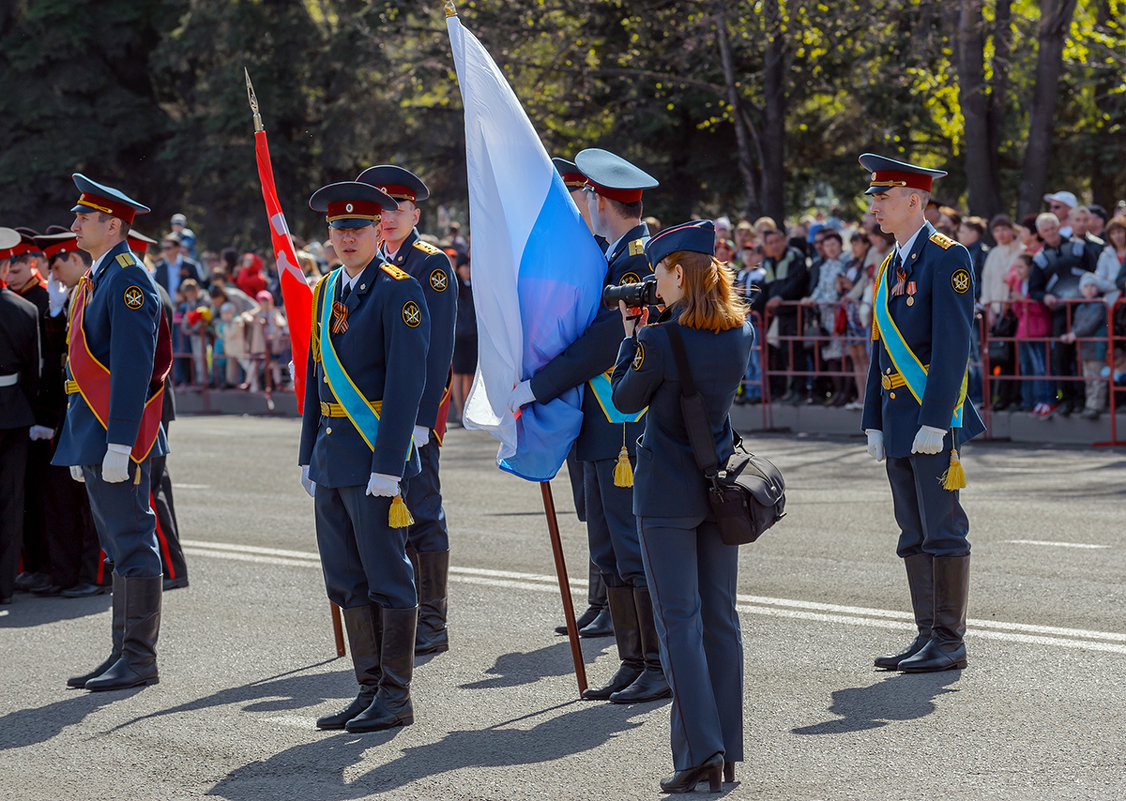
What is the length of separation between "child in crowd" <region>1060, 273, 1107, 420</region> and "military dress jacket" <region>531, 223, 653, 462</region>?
347 inches

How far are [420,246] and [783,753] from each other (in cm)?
312

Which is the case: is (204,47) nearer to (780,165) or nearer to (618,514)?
(780,165)

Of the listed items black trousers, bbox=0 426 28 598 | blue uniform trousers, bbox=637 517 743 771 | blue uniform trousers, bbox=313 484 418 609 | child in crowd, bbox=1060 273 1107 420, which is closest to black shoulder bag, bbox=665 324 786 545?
blue uniform trousers, bbox=637 517 743 771

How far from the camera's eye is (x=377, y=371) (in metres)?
6.21

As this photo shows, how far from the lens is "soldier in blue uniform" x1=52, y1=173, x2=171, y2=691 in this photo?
698 cm

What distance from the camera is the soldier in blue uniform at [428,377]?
734cm

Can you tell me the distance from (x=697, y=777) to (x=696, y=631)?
48cm

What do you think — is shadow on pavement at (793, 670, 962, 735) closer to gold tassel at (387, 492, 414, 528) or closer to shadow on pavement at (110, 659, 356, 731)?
gold tassel at (387, 492, 414, 528)

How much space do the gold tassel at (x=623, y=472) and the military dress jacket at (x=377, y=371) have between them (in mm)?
813

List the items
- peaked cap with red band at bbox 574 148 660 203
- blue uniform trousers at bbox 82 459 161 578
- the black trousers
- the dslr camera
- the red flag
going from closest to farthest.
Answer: the dslr camera → peaked cap with red band at bbox 574 148 660 203 → blue uniform trousers at bbox 82 459 161 578 → the red flag → the black trousers

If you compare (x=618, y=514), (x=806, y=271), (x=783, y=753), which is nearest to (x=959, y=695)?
(x=783, y=753)

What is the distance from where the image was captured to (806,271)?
662 inches

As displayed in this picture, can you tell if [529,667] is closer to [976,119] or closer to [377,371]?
[377,371]

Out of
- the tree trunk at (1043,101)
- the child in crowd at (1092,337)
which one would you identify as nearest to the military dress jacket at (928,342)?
the child in crowd at (1092,337)
